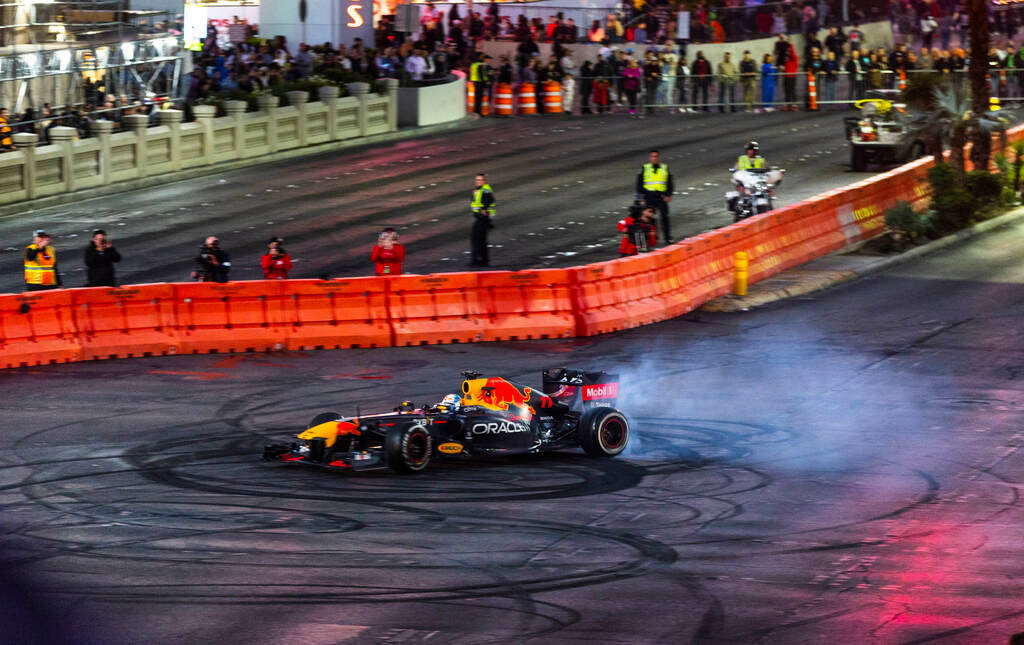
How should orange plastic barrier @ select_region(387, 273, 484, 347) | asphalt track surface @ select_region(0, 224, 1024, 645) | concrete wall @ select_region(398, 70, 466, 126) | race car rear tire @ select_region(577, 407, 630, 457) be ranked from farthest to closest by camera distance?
concrete wall @ select_region(398, 70, 466, 126) < orange plastic barrier @ select_region(387, 273, 484, 347) < race car rear tire @ select_region(577, 407, 630, 457) < asphalt track surface @ select_region(0, 224, 1024, 645)

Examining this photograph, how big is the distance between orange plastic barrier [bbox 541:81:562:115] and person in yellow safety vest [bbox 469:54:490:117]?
1939 millimetres

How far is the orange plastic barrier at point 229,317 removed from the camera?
2350cm

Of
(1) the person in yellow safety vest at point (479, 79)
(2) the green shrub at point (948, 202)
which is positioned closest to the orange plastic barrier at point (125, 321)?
(2) the green shrub at point (948, 202)

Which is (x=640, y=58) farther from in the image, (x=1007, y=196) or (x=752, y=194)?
(x=752, y=194)

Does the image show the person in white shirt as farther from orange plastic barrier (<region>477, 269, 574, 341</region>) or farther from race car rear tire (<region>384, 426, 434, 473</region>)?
race car rear tire (<region>384, 426, 434, 473</region>)

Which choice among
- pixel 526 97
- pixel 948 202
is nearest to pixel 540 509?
pixel 948 202

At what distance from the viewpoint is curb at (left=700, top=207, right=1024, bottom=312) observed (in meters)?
27.5

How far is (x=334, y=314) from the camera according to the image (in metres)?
24.2

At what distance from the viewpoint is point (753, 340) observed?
24562 millimetres

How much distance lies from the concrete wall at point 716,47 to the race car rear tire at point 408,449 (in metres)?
40.2

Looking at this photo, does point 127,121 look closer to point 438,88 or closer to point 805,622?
point 438,88

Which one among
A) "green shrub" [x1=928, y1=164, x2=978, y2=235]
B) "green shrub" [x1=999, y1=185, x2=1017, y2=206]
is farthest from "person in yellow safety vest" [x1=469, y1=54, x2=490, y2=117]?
"green shrub" [x1=928, y1=164, x2=978, y2=235]

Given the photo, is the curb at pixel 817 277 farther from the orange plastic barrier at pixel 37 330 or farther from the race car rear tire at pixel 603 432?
the orange plastic barrier at pixel 37 330

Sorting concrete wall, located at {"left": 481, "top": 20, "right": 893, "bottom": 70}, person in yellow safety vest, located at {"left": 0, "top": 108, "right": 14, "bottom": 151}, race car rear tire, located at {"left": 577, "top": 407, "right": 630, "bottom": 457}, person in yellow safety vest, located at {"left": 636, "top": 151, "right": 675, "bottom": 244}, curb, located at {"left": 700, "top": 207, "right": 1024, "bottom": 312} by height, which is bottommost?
curb, located at {"left": 700, "top": 207, "right": 1024, "bottom": 312}
